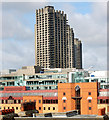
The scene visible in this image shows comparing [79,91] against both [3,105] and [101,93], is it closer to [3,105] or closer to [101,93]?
[101,93]

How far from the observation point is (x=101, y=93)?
151 metres

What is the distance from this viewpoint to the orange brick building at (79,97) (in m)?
150

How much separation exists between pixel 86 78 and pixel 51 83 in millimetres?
22826

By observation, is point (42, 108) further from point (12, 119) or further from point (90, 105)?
point (12, 119)

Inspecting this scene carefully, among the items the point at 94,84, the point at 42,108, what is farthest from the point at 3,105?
the point at 94,84

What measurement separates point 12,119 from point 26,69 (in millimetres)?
125363

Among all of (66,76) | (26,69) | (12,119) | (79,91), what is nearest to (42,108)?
(79,91)

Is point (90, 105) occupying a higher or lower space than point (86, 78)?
lower

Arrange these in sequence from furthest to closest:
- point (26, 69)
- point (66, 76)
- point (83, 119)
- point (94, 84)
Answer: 1. point (26, 69)
2. point (66, 76)
3. point (94, 84)
4. point (83, 119)

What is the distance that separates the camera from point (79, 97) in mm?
152375

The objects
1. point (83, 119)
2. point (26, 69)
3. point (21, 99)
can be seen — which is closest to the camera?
point (83, 119)

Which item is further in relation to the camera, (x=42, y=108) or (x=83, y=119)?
(x=42, y=108)

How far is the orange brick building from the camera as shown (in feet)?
492

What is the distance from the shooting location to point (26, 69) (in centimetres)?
19612
